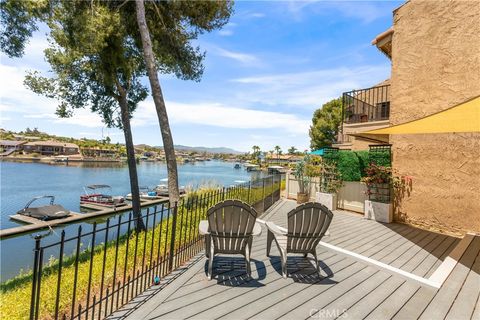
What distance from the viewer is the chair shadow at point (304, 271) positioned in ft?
11.1

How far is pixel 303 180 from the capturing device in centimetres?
1009

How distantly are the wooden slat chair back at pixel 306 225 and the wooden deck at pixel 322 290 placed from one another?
17.5 inches

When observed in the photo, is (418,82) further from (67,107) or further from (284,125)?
(284,125)

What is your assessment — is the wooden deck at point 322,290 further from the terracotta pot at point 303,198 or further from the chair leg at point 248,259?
the terracotta pot at point 303,198

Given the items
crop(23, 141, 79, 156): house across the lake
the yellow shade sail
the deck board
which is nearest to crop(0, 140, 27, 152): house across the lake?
crop(23, 141, 79, 156): house across the lake

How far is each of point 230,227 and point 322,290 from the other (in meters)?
1.39

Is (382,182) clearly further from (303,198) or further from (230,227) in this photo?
(230,227)

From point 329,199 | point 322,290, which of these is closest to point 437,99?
point 329,199

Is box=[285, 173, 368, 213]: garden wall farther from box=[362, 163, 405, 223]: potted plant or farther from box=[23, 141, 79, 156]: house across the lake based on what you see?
box=[23, 141, 79, 156]: house across the lake

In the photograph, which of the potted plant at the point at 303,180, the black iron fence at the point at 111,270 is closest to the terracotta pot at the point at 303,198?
the potted plant at the point at 303,180

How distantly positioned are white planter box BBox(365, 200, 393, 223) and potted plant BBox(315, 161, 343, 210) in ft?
4.59

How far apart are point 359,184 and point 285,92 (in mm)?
8522

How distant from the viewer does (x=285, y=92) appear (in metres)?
15.1

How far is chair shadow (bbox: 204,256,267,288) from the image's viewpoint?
3.23 m
